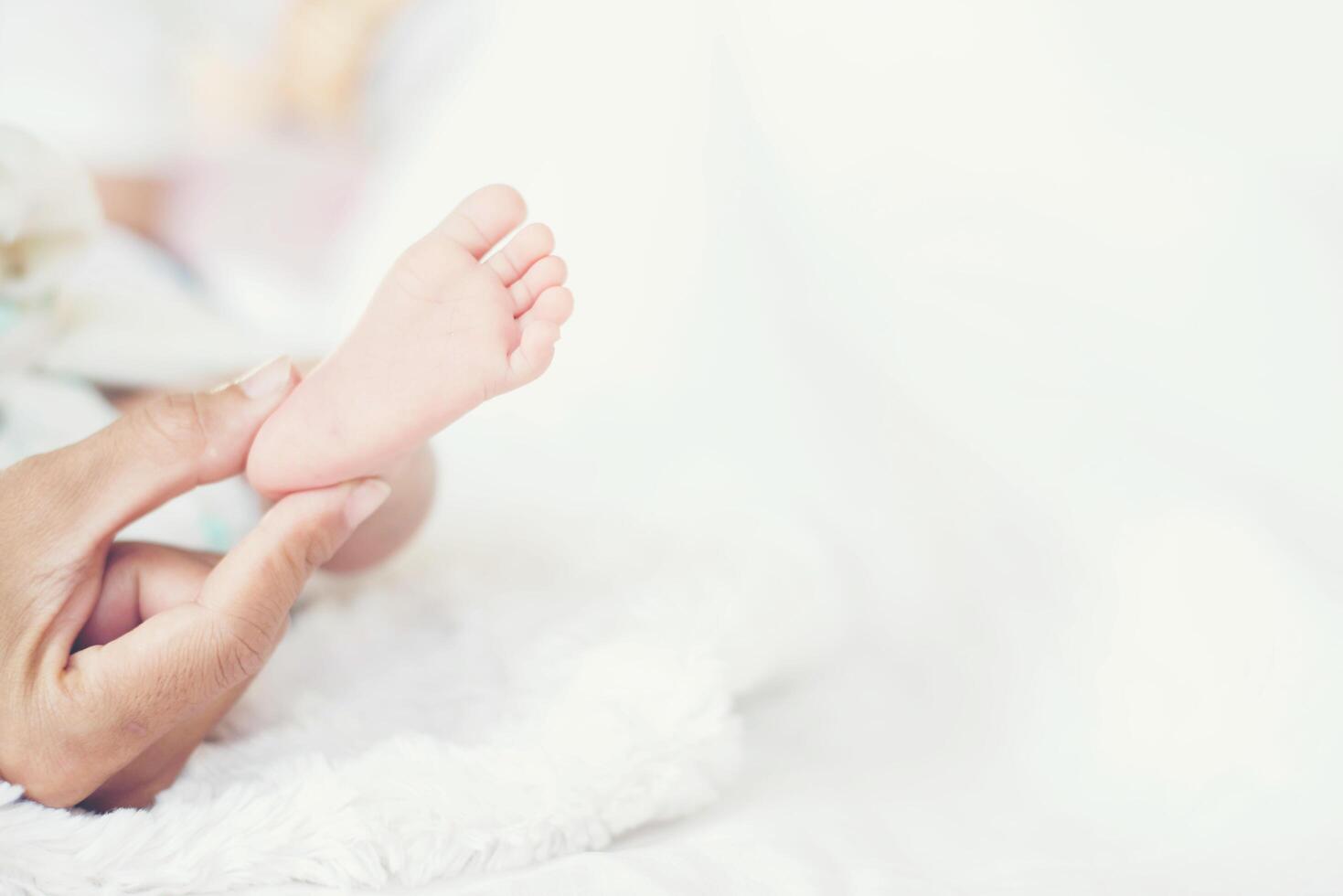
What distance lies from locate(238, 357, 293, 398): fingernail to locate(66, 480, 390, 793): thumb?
9 cm

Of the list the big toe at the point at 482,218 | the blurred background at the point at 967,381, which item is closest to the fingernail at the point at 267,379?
the big toe at the point at 482,218

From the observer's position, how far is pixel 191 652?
1.76ft

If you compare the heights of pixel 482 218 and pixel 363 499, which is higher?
pixel 482 218

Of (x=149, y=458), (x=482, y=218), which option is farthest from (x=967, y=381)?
(x=149, y=458)

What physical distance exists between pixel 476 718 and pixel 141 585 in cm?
20

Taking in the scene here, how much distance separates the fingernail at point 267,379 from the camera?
0.64 meters

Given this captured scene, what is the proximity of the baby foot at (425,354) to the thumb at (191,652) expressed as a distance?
5 cm

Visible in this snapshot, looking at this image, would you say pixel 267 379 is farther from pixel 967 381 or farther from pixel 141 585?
pixel 967 381

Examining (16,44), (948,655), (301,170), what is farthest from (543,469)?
(16,44)

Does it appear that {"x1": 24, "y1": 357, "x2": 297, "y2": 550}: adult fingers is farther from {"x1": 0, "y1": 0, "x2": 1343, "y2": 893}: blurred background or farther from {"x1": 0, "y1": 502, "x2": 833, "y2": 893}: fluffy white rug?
{"x1": 0, "y1": 0, "x2": 1343, "y2": 893}: blurred background

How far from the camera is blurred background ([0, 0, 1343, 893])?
0.64m

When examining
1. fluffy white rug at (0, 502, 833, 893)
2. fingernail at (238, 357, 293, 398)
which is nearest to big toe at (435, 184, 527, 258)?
fingernail at (238, 357, 293, 398)

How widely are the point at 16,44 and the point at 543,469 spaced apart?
56.6 inches

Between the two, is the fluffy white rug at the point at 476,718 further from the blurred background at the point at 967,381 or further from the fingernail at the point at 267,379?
the fingernail at the point at 267,379
